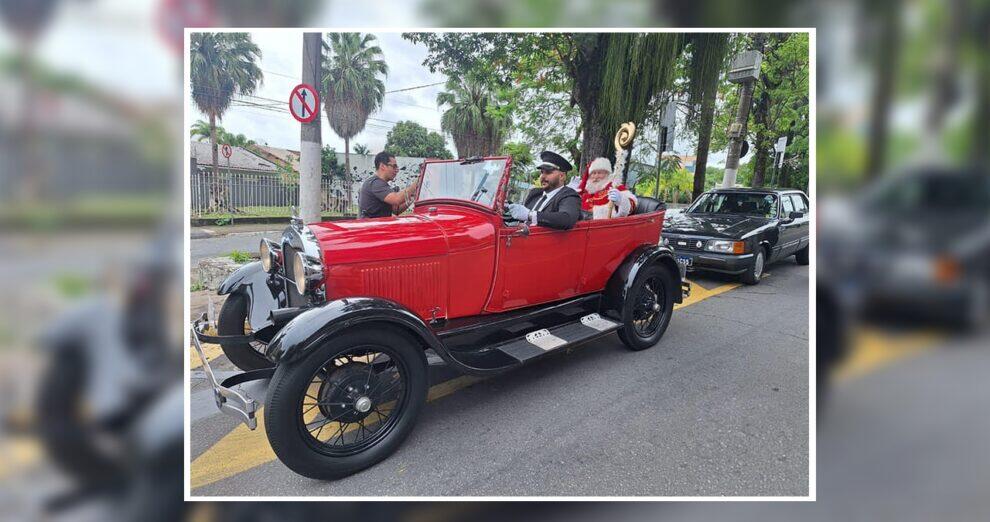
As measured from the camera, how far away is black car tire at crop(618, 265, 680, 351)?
12.8 feet

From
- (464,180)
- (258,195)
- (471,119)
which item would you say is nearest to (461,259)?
(464,180)

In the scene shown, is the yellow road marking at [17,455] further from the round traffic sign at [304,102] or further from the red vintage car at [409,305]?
the round traffic sign at [304,102]

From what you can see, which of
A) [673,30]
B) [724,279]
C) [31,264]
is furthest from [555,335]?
[724,279]

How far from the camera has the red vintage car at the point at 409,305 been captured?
2.21 m

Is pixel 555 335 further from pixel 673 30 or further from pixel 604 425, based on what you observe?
pixel 673 30

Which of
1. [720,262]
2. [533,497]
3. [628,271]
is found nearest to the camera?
[533,497]

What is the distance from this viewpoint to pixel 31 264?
1609 millimetres

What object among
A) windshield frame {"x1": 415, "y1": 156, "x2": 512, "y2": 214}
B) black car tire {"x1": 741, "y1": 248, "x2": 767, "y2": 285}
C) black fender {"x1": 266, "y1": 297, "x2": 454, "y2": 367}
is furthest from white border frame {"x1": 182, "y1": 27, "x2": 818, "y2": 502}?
black car tire {"x1": 741, "y1": 248, "x2": 767, "y2": 285}

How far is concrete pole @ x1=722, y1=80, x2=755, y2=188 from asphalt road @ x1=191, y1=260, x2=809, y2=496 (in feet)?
7.75

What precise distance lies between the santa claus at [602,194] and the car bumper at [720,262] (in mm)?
1758

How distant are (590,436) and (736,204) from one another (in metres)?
5.54

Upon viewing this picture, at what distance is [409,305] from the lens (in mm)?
2840

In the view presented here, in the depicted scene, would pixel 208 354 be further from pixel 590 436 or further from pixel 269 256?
pixel 590 436

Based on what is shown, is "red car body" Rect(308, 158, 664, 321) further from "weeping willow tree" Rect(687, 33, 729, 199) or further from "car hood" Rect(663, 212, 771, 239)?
"car hood" Rect(663, 212, 771, 239)
